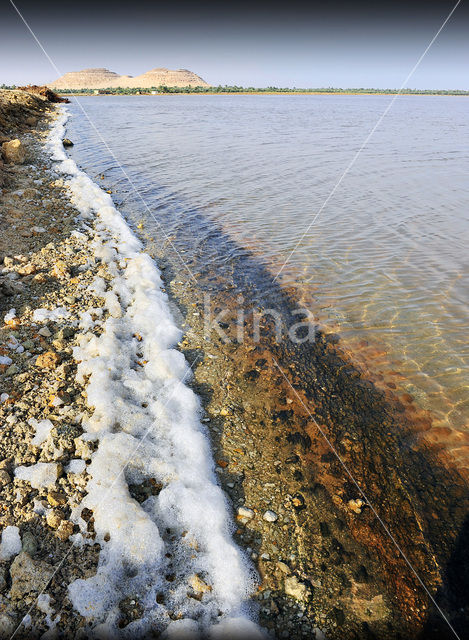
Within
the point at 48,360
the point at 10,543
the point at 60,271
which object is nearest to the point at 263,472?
the point at 10,543

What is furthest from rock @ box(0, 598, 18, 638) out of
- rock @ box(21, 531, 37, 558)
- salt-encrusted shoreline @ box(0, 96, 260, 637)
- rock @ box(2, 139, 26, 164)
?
rock @ box(2, 139, 26, 164)

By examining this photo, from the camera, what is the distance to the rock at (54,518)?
256 cm

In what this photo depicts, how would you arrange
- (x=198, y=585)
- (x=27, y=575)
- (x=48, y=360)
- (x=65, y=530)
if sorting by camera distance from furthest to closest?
1. (x=48, y=360)
2. (x=65, y=530)
3. (x=198, y=585)
4. (x=27, y=575)

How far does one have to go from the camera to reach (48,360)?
3.89 m

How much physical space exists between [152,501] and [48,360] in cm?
206

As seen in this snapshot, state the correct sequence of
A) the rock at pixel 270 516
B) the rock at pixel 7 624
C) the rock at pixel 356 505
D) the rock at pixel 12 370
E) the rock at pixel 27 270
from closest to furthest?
the rock at pixel 7 624 < the rock at pixel 270 516 < the rock at pixel 356 505 < the rock at pixel 12 370 < the rock at pixel 27 270

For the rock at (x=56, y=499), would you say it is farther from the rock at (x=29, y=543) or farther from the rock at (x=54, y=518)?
the rock at (x=29, y=543)

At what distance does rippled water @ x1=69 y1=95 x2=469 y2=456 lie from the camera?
5078mm

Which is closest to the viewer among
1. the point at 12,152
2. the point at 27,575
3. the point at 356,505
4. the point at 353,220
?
the point at 27,575

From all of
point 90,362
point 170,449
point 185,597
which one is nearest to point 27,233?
point 90,362

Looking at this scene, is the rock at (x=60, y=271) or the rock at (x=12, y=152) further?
the rock at (x=12, y=152)

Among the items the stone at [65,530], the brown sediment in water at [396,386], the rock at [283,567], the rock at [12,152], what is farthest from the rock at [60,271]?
the rock at [12,152]

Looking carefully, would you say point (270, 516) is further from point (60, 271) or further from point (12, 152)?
point (12, 152)

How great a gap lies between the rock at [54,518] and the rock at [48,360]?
67.0 inches
